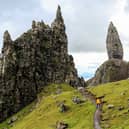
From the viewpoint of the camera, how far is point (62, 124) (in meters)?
167

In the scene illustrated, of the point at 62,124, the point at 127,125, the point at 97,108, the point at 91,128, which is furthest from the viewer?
the point at 97,108

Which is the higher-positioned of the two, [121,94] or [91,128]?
[121,94]

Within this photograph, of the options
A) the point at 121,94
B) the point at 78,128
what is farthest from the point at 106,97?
the point at 78,128

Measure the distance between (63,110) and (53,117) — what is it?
6390mm

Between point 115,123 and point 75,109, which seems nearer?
point 115,123

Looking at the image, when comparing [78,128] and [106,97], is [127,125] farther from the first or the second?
[106,97]

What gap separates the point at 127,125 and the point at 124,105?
33.3m

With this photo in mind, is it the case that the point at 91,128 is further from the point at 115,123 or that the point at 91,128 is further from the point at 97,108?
the point at 97,108

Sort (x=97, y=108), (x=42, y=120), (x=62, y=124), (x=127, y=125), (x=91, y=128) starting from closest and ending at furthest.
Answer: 1. (x=127, y=125)
2. (x=91, y=128)
3. (x=62, y=124)
4. (x=97, y=108)
5. (x=42, y=120)

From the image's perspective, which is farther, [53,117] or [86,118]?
[53,117]

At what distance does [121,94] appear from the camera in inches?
7692

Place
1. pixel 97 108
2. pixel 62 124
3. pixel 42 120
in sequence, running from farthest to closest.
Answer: pixel 42 120
pixel 97 108
pixel 62 124

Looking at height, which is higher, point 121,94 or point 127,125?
point 121,94

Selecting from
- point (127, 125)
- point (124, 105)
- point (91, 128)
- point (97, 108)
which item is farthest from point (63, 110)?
point (127, 125)
